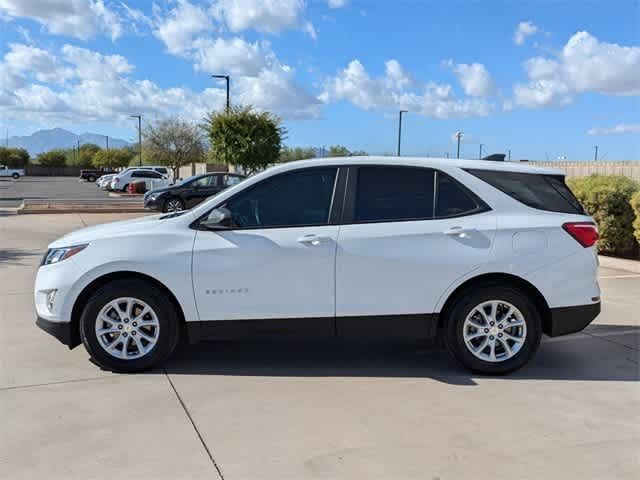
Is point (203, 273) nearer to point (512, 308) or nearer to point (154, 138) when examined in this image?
point (512, 308)

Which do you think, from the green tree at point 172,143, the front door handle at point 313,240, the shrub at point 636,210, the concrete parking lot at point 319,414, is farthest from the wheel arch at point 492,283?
the green tree at point 172,143

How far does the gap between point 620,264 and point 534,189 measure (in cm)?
594

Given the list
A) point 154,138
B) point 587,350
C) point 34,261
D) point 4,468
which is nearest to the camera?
point 4,468

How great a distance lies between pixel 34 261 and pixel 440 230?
7988mm

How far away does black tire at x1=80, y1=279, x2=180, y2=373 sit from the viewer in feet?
16.0

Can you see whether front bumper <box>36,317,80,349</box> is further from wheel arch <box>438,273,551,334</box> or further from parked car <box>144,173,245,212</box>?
parked car <box>144,173,245,212</box>

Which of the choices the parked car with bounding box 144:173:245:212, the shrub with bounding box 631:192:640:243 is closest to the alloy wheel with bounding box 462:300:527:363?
the shrub with bounding box 631:192:640:243

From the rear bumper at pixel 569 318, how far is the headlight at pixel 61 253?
388 centimetres

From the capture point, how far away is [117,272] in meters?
4.89

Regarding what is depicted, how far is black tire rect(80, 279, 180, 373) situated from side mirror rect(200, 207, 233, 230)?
0.67 m

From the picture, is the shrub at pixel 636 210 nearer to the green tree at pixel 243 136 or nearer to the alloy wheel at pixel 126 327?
the alloy wheel at pixel 126 327

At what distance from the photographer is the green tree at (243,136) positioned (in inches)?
1168

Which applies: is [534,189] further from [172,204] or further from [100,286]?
[172,204]

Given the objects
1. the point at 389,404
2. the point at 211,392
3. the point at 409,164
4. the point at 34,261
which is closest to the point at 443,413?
the point at 389,404
